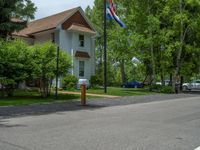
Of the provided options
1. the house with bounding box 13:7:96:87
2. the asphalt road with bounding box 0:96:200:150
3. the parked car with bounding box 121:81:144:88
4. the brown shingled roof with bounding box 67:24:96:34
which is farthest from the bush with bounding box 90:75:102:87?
the asphalt road with bounding box 0:96:200:150

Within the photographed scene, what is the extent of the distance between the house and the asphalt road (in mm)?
22218

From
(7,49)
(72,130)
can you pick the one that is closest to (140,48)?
(7,49)

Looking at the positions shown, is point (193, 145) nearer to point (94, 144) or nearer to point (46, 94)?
point (94, 144)

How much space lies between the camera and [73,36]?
38000 millimetres

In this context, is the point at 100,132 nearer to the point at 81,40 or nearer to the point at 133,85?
the point at 81,40

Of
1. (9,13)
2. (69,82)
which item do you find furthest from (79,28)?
(9,13)

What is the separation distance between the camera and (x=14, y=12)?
26953mm

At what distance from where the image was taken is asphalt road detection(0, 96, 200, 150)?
9164 millimetres

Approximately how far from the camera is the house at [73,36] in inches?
1473

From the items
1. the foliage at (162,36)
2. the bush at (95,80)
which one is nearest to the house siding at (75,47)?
the bush at (95,80)

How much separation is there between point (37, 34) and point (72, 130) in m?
29.2

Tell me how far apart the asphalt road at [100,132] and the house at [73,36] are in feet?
72.9

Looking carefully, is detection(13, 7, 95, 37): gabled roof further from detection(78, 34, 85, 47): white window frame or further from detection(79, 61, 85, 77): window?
detection(79, 61, 85, 77): window

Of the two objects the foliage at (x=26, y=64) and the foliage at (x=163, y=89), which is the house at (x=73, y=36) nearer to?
the foliage at (x=163, y=89)
